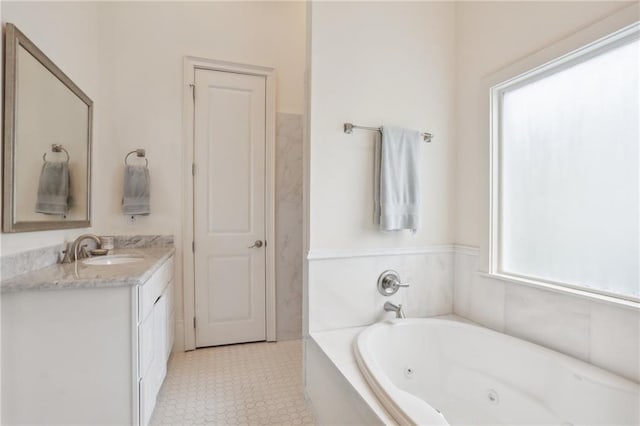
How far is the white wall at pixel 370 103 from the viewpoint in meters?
1.78

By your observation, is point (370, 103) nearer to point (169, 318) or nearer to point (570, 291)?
point (570, 291)

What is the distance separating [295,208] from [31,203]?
178 cm

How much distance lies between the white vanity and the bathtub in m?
1.04

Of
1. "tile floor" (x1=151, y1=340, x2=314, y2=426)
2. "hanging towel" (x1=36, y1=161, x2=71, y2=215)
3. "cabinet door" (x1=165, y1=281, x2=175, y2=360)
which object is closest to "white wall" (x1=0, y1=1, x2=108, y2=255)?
"hanging towel" (x1=36, y1=161, x2=71, y2=215)

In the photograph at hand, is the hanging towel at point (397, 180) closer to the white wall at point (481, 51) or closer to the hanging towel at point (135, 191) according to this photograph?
the white wall at point (481, 51)

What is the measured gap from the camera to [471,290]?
196 centimetres

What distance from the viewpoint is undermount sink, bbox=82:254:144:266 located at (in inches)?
76.1

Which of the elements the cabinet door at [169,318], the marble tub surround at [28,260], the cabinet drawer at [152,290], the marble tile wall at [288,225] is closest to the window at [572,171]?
the marble tile wall at [288,225]

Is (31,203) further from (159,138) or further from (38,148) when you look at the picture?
(159,138)

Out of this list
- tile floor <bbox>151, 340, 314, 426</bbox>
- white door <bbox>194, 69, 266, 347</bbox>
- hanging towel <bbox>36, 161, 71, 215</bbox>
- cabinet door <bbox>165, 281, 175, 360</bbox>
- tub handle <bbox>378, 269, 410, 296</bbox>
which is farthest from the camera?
white door <bbox>194, 69, 266, 347</bbox>

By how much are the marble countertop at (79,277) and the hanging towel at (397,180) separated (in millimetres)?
1264

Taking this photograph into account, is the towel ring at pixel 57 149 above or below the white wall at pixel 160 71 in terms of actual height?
below

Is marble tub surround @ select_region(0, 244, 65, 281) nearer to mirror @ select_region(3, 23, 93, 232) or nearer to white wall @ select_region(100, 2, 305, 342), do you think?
mirror @ select_region(3, 23, 93, 232)

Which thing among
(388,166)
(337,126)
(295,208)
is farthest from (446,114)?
(295,208)
